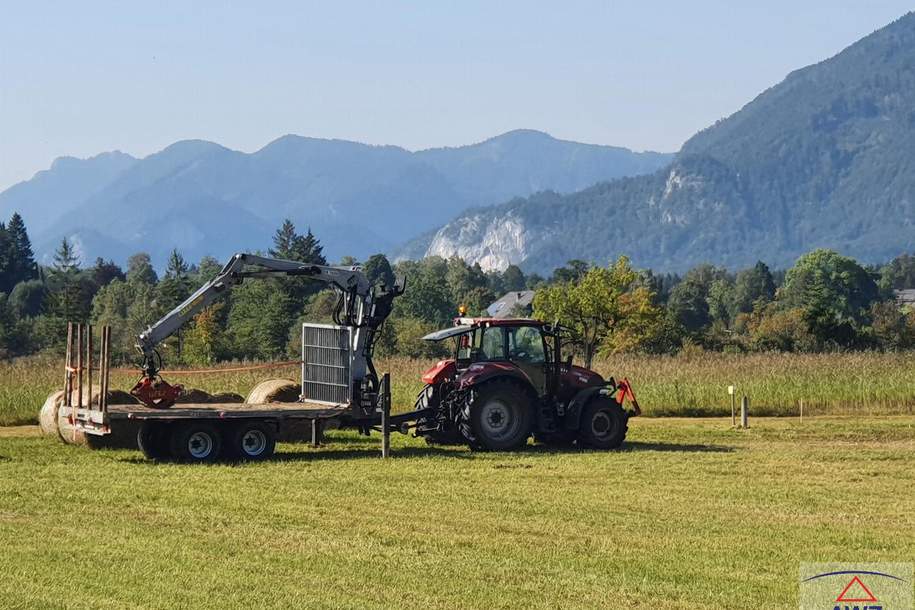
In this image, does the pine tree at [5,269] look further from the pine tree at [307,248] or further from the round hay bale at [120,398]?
the round hay bale at [120,398]

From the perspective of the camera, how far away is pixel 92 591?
12773 millimetres

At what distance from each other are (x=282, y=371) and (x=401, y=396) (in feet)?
46.4

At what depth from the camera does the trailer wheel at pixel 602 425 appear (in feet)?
84.0

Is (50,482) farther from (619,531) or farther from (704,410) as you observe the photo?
(704,410)

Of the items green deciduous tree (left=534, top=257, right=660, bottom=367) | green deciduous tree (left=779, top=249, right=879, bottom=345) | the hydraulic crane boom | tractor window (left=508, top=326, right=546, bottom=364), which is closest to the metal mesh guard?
the hydraulic crane boom

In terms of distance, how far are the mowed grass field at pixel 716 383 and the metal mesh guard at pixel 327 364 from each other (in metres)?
9.45

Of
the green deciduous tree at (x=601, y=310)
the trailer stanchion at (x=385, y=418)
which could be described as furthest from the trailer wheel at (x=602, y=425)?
the green deciduous tree at (x=601, y=310)

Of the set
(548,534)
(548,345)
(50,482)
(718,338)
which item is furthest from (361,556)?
(718,338)

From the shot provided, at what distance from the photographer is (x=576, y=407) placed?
25.6 m

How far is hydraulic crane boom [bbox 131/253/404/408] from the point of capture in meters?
24.2

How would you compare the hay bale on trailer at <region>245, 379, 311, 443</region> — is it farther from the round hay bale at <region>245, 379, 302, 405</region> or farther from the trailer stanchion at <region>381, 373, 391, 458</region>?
the trailer stanchion at <region>381, 373, 391, 458</region>

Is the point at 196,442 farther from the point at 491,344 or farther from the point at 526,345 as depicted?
the point at 526,345

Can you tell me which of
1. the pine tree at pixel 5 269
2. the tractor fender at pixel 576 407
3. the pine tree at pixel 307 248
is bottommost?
the tractor fender at pixel 576 407

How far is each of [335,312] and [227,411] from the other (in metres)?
3.00
